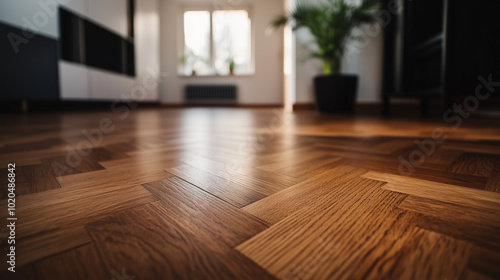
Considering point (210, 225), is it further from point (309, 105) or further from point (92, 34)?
point (92, 34)

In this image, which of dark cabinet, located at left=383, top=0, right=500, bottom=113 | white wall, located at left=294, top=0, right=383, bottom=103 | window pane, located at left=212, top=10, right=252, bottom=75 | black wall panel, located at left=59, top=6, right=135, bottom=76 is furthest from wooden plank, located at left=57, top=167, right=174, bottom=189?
window pane, located at left=212, top=10, right=252, bottom=75

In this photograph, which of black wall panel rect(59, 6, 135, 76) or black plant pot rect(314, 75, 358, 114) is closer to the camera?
black plant pot rect(314, 75, 358, 114)

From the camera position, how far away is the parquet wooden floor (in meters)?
0.20

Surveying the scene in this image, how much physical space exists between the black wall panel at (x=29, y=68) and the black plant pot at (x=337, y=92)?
2.51m

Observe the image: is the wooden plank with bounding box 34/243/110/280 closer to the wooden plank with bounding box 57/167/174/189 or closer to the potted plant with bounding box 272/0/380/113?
the wooden plank with bounding box 57/167/174/189

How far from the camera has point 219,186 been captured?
0.38m

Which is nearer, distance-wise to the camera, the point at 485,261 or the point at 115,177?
the point at 485,261

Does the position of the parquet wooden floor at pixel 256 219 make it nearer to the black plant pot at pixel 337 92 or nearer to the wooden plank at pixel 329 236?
the wooden plank at pixel 329 236

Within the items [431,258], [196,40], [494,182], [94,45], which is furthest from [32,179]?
[196,40]

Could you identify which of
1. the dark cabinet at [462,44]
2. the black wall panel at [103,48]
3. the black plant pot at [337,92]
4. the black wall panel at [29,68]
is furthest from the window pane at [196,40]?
the dark cabinet at [462,44]

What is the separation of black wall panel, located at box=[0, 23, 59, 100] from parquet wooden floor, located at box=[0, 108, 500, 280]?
2.21 m

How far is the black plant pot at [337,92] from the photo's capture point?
102 inches

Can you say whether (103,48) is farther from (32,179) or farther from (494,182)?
(494,182)

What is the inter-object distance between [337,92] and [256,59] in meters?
3.01
